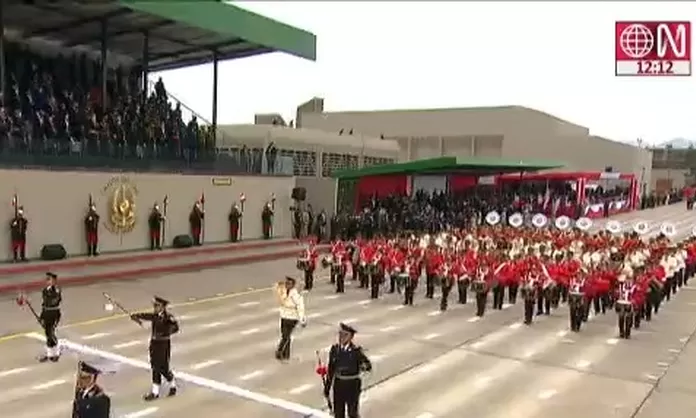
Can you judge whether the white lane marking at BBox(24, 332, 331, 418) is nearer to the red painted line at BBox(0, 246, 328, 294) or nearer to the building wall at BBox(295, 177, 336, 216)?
the red painted line at BBox(0, 246, 328, 294)

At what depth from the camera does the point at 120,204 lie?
86.4ft

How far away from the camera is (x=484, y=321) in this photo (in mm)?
18266

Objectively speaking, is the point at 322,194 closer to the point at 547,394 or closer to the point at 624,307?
the point at 624,307

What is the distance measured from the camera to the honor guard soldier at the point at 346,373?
29.8 feet

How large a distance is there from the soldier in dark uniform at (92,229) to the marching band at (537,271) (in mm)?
8229

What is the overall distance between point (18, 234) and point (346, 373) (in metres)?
16.8

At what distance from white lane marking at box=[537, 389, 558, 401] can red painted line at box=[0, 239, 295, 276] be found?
1614 centimetres

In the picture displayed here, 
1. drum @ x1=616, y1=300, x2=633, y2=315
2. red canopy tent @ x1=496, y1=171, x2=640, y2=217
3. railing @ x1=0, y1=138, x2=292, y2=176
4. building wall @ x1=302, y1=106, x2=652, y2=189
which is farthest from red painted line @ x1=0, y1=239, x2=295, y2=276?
building wall @ x1=302, y1=106, x2=652, y2=189

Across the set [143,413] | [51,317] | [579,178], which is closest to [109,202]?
[51,317]

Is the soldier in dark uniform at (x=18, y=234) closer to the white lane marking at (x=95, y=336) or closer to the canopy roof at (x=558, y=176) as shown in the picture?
the white lane marking at (x=95, y=336)

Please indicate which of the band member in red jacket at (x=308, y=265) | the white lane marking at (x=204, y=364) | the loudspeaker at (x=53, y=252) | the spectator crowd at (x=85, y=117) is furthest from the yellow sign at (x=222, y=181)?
the white lane marking at (x=204, y=364)

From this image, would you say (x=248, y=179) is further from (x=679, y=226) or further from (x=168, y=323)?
(x=679, y=226)

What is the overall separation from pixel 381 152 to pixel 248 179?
24069 millimetres

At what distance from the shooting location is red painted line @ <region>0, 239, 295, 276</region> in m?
21.7
